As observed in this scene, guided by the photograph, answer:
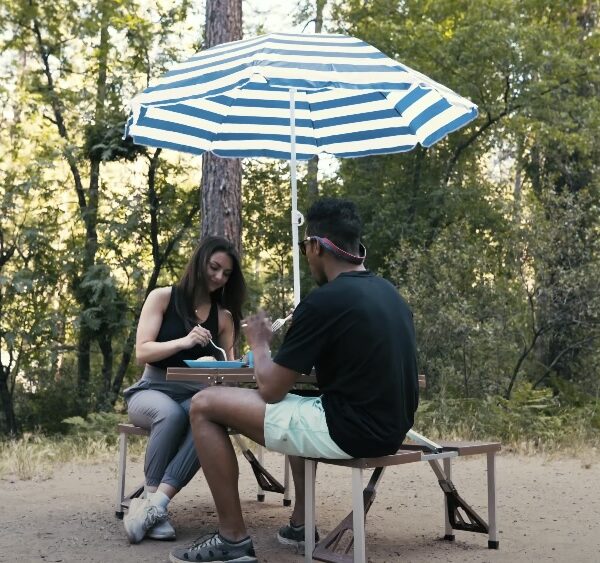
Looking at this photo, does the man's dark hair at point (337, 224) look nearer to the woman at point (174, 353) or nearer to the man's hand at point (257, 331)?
the man's hand at point (257, 331)

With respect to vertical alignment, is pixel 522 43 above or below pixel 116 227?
above

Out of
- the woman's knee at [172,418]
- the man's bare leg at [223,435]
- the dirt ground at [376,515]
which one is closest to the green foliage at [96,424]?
the dirt ground at [376,515]

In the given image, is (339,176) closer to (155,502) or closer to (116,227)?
(116,227)

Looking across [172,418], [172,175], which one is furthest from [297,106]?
[172,175]

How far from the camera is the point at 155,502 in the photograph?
3.95 m

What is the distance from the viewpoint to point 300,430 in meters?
3.27

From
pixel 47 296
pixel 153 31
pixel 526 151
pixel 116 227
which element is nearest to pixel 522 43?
pixel 526 151

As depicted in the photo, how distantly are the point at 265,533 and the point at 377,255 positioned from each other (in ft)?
30.6

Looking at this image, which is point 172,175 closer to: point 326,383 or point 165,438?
→ point 165,438

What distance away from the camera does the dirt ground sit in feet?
12.8

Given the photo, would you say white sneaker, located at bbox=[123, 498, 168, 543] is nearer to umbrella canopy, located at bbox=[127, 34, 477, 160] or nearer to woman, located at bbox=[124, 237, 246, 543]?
woman, located at bbox=[124, 237, 246, 543]

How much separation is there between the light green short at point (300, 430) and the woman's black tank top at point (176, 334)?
120cm

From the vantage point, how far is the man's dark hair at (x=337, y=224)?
340cm

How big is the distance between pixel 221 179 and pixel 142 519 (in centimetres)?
527
